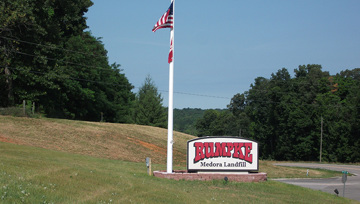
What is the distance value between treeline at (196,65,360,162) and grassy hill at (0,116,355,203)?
48537mm

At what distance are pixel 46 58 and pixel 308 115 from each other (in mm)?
58724

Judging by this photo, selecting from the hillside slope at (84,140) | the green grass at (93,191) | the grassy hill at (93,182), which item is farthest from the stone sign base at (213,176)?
the hillside slope at (84,140)

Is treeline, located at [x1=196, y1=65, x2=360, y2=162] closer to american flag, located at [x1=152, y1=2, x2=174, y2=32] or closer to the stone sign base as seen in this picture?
the stone sign base

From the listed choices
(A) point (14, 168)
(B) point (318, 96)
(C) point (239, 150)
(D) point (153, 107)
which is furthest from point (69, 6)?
(B) point (318, 96)

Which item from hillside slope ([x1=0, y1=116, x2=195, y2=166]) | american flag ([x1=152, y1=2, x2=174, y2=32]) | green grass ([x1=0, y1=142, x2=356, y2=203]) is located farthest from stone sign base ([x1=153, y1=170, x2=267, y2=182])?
hillside slope ([x1=0, y1=116, x2=195, y2=166])

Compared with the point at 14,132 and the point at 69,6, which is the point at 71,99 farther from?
the point at 14,132

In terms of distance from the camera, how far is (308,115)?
84.4m

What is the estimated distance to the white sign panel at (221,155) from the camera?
19.1 metres

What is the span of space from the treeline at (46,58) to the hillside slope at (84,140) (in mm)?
7198

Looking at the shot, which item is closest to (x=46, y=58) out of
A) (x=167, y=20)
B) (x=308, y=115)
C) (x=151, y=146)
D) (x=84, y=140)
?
(x=84, y=140)

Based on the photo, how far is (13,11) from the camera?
38031 mm

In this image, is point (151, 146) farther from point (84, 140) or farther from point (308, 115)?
point (308, 115)

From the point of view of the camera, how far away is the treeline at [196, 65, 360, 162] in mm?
78188

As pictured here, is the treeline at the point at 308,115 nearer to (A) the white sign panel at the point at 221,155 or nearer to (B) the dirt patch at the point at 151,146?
(B) the dirt patch at the point at 151,146
